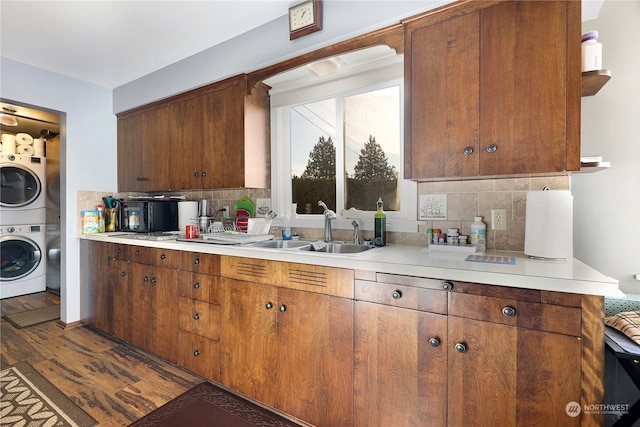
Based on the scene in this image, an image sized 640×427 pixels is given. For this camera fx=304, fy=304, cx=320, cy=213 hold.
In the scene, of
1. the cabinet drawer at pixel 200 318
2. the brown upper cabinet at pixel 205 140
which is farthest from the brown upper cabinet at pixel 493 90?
the cabinet drawer at pixel 200 318

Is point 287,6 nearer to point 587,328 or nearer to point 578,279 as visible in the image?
point 578,279

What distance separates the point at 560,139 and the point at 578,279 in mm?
630

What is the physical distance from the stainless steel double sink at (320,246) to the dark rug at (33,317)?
283 cm

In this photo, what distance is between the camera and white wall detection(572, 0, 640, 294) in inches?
61.4

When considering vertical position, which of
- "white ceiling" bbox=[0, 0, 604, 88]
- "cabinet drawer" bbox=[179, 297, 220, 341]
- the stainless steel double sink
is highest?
"white ceiling" bbox=[0, 0, 604, 88]

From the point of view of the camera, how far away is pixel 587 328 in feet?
3.29

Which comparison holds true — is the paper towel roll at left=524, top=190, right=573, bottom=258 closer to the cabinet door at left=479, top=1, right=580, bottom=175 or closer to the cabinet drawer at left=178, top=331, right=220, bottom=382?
the cabinet door at left=479, top=1, right=580, bottom=175

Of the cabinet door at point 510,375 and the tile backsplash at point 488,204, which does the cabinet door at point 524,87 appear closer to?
the tile backsplash at point 488,204

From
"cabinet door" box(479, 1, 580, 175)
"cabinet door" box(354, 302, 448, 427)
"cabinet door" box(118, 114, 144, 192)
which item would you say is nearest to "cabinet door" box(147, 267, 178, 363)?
"cabinet door" box(118, 114, 144, 192)

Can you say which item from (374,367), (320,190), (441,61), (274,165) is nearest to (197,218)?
(274,165)

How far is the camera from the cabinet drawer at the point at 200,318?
1.95 m

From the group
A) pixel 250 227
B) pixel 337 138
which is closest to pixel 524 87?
pixel 337 138

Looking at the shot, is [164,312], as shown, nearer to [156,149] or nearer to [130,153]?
[156,149]

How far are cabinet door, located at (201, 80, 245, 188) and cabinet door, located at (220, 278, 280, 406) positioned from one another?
36.1 inches
